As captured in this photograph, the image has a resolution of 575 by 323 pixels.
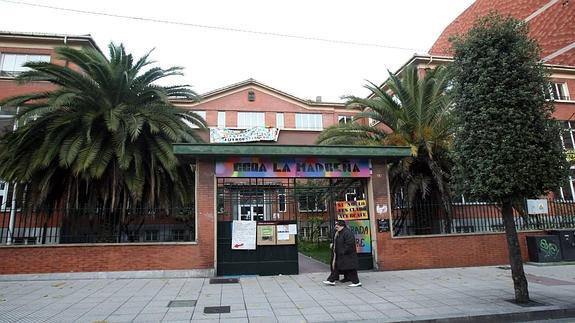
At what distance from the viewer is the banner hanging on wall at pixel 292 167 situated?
1191cm

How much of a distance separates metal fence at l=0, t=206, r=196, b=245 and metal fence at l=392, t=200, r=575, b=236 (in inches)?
300

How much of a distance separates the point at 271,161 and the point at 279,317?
5860 millimetres

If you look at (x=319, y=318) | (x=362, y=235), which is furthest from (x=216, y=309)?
(x=362, y=235)

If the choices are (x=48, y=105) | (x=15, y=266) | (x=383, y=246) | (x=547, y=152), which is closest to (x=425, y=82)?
(x=383, y=246)

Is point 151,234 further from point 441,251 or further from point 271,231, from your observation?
point 441,251

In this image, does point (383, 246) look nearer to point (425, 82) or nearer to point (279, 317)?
point (279, 317)

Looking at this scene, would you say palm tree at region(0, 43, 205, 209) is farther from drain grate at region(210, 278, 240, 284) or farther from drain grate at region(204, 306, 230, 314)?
drain grate at region(204, 306, 230, 314)

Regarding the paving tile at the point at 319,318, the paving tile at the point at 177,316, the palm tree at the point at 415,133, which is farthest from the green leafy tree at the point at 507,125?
the paving tile at the point at 177,316

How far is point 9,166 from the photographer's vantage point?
45.2 feet

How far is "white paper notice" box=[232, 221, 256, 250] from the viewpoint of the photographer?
11.6 metres

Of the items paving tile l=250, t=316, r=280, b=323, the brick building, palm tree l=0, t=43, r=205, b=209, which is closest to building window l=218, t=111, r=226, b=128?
palm tree l=0, t=43, r=205, b=209

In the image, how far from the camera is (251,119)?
35.4 m

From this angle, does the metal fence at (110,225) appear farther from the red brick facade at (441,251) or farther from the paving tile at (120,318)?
the red brick facade at (441,251)

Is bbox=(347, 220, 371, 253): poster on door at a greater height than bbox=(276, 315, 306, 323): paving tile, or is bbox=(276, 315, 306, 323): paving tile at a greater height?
bbox=(347, 220, 371, 253): poster on door
